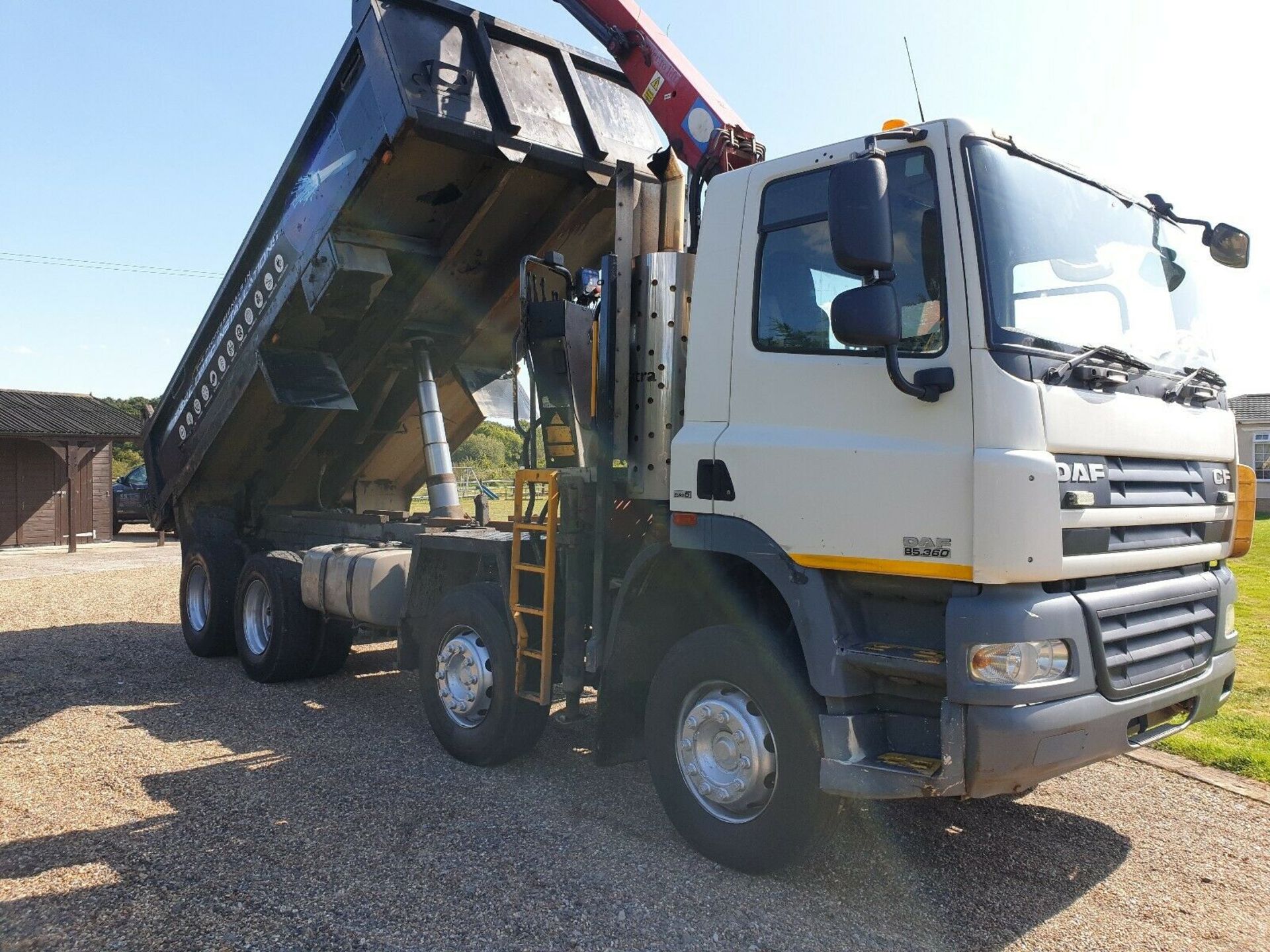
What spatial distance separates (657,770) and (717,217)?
Answer: 7.93 feet

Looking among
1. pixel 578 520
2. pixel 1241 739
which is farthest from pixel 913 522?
pixel 1241 739

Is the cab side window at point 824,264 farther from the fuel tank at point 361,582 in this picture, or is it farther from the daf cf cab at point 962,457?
the fuel tank at point 361,582

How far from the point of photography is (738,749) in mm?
4117

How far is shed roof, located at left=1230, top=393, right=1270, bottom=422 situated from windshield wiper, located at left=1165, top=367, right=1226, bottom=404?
3182 centimetres

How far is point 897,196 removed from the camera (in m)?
3.78

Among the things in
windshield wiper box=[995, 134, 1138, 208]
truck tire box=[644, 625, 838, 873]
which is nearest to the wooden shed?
truck tire box=[644, 625, 838, 873]

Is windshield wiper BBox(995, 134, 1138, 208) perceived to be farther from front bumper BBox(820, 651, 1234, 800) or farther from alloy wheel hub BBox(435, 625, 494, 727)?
alloy wheel hub BBox(435, 625, 494, 727)

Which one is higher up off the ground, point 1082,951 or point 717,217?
point 717,217

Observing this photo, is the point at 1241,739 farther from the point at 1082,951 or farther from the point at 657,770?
the point at 657,770

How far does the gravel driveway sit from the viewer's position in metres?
3.68

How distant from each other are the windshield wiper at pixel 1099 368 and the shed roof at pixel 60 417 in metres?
19.8

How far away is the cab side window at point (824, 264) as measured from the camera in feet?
12.0

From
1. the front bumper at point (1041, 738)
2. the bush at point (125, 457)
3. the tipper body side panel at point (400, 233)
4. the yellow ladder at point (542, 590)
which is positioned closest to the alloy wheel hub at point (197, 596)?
the tipper body side panel at point (400, 233)

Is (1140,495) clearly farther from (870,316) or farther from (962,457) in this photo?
(870,316)
